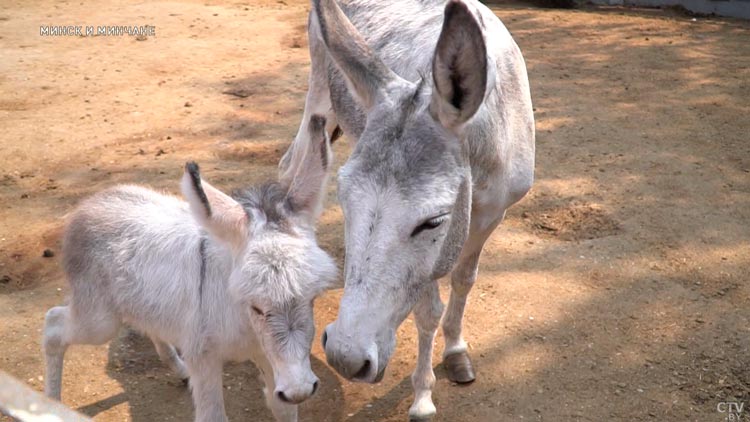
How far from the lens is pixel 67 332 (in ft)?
12.7

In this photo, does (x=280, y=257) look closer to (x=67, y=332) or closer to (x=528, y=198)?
(x=67, y=332)

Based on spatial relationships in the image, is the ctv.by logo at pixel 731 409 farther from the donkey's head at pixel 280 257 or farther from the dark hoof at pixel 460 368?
the donkey's head at pixel 280 257

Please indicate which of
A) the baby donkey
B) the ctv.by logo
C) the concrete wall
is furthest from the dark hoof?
the concrete wall

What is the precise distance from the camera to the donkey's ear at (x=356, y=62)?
10.3 feet

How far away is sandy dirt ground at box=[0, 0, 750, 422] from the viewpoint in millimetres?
4273

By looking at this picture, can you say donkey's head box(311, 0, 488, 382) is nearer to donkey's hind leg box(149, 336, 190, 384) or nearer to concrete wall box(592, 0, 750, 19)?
donkey's hind leg box(149, 336, 190, 384)

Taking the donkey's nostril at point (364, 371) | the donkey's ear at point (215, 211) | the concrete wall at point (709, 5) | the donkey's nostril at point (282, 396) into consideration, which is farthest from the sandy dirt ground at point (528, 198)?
the donkey's nostril at point (364, 371)

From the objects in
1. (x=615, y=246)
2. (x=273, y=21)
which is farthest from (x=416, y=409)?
(x=273, y=21)

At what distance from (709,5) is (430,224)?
35.7ft

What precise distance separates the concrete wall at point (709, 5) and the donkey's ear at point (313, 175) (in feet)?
34.3

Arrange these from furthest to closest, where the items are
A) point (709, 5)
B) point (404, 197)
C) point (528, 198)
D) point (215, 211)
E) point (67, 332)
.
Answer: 1. point (709, 5)
2. point (528, 198)
3. point (67, 332)
4. point (215, 211)
5. point (404, 197)

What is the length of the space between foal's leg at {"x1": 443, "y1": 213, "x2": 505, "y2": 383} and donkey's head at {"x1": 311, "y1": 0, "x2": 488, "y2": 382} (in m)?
1.23

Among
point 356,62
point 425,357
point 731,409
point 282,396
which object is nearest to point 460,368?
point 425,357

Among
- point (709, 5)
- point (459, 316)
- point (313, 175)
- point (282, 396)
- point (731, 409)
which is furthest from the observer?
point (709, 5)
